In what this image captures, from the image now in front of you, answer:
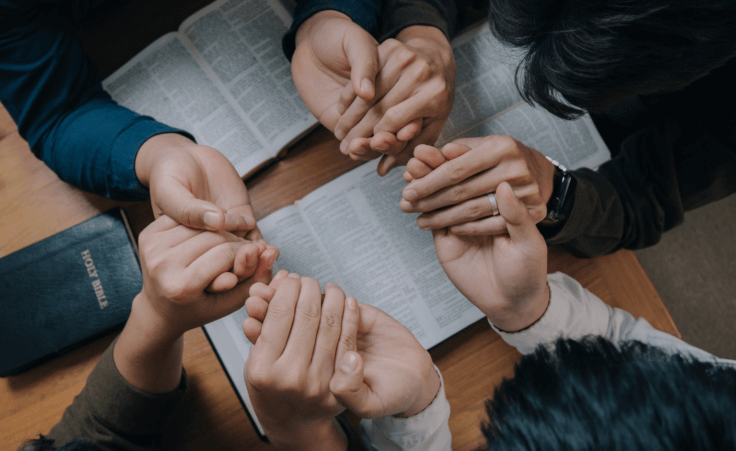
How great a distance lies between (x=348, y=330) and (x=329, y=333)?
1.1 inches

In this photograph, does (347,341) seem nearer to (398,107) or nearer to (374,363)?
(374,363)

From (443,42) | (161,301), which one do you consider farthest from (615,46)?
(161,301)

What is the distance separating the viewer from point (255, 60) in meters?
0.88

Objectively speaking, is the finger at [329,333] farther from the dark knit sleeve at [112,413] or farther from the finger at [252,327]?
the dark knit sleeve at [112,413]

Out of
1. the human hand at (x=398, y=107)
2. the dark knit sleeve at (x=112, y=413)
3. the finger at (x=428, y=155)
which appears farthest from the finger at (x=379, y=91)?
the dark knit sleeve at (x=112, y=413)

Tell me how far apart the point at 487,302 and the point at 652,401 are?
31 cm

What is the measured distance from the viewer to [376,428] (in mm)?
672

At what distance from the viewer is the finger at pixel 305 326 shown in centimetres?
51

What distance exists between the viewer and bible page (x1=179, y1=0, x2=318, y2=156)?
87 centimetres

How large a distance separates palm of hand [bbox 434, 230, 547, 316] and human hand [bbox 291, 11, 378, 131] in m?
0.34

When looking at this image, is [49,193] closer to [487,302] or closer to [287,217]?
[287,217]

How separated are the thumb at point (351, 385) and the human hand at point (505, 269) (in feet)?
0.91

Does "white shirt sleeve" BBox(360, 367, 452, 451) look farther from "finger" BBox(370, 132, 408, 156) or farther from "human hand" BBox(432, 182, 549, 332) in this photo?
"finger" BBox(370, 132, 408, 156)

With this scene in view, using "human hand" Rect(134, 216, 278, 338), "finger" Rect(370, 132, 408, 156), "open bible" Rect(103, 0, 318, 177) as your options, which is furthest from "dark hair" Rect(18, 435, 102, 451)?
"finger" Rect(370, 132, 408, 156)
